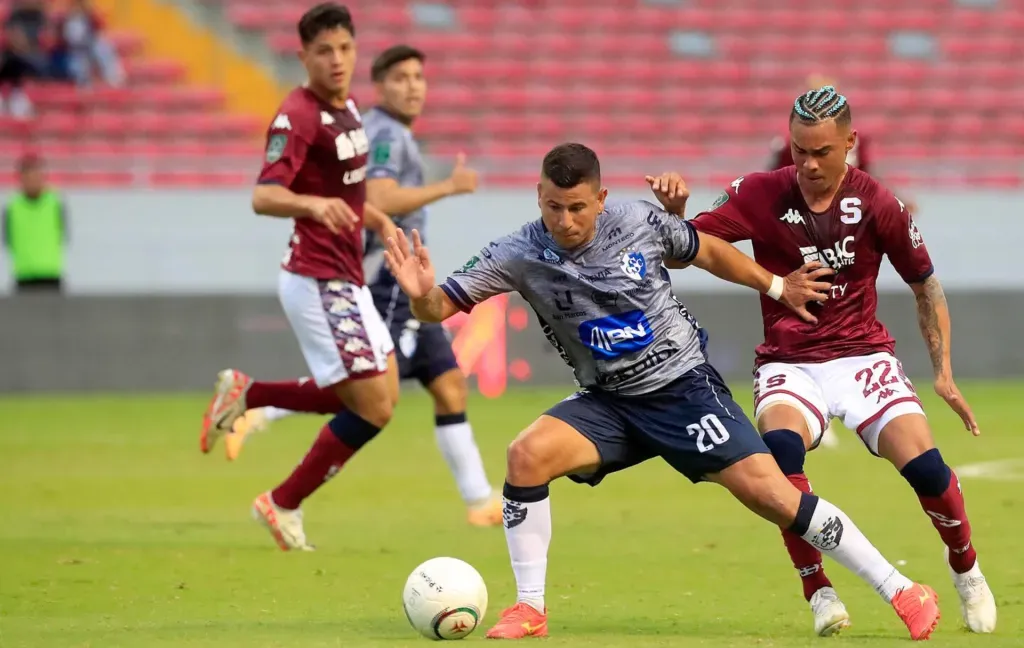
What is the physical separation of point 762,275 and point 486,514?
347 cm

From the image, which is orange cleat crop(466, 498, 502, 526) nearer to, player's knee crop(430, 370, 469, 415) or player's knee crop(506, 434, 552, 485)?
player's knee crop(430, 370, 469, 415)

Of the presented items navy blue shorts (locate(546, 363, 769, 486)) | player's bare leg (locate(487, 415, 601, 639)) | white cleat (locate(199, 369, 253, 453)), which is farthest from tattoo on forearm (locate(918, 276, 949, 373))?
white cleat (locate(199, 369, 253, 453))

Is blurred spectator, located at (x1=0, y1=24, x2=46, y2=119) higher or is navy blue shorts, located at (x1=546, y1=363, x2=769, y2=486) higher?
navy blue shorts, located at (x1=546, y1=363, x2=769, y2=486)

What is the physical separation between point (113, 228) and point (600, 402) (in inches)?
554

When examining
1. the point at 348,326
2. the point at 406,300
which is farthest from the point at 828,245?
the point at 406,300

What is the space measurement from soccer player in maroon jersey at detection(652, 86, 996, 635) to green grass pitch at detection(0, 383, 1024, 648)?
1.49ft

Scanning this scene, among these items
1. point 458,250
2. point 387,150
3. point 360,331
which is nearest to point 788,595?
point 360,331

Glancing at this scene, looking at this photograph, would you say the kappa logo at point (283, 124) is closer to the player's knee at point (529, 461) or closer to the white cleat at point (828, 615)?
the player's knee at point (529, 461)

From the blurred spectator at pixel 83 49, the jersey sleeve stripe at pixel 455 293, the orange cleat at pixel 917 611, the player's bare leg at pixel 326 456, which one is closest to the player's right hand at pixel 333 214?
the player's bare leg at pixel 326 456

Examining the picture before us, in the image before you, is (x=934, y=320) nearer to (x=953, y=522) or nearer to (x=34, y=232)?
(x=953, y=522)

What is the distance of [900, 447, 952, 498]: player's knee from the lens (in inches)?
253

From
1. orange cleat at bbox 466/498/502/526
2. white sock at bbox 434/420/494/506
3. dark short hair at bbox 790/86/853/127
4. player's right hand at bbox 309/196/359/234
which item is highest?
dark short hair at bbox 790/86/853/127

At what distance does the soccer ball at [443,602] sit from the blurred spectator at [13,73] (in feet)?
51.8

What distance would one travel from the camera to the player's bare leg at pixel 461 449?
9.64 meters
